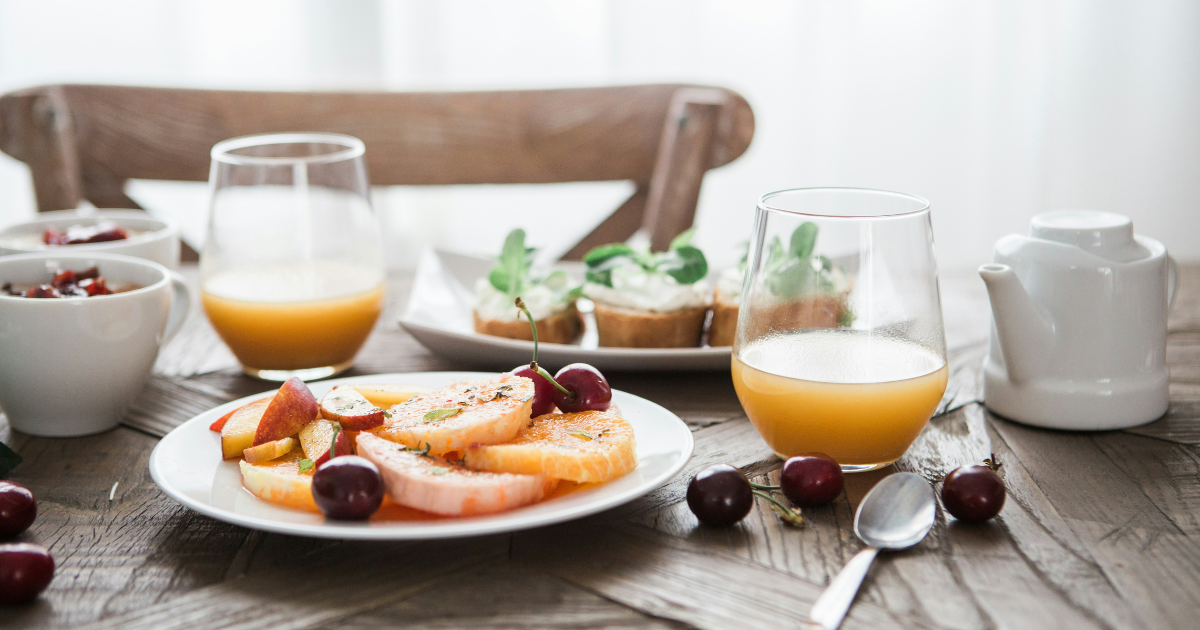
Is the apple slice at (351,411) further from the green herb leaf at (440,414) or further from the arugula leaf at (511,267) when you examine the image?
the arugula leaf at (511,267)

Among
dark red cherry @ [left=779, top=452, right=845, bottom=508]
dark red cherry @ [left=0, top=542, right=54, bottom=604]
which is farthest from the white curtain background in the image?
dark red cherry @ [left=0, top=542, right=54, bottom=604]

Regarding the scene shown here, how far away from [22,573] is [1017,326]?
861 millimetres

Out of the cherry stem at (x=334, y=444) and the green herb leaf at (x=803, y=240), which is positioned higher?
the green herb leaf at (x=803, y=240)

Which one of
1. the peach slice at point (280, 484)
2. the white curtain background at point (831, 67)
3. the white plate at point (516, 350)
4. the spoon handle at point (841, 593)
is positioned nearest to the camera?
the spoon handle at point (841, 593)

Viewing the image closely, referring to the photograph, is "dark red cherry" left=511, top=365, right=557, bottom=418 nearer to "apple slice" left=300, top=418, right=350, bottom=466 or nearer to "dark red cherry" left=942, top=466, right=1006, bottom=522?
"apple slice" left=300, top=418, right=350, bottom=466

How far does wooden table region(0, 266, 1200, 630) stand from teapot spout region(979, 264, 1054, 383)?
9cm

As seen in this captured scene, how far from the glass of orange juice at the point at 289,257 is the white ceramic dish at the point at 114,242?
0.41ft

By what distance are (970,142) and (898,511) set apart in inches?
95.7

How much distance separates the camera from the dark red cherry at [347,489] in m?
0.64

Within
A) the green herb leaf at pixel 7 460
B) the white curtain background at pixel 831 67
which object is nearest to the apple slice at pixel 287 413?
the green herb leaf at pixel 7 460

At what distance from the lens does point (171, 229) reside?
1.30 metres

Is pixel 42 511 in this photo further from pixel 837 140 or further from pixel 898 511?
pixel 837 140

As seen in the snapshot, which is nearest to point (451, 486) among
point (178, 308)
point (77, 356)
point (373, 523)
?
point (373, 523)

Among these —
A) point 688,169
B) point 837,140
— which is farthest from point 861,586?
point 837,140
